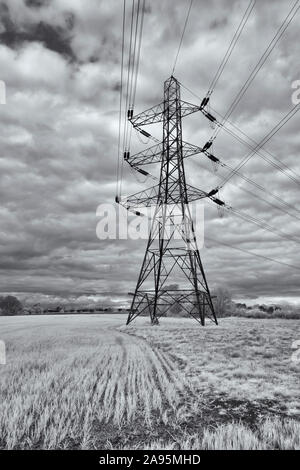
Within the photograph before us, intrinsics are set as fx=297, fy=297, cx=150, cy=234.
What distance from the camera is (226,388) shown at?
7832mm

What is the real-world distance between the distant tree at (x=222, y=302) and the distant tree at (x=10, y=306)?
253ft

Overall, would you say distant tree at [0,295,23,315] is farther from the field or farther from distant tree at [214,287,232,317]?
the field

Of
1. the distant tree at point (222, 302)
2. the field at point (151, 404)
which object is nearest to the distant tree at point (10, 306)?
the distant tree at point (222, 302)

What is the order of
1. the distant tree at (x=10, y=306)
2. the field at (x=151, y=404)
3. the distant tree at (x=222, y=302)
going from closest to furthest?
the field at (x=151, y=404)
the distant tree at (x=222, y=302)
the distant tree at (x=10, y=306)

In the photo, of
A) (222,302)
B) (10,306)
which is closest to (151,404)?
(222,302)

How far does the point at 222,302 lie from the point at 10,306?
80614 mm

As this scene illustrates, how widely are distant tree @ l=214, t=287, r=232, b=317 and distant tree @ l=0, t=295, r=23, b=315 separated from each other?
77.1m

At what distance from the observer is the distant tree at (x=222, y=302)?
82131 mm

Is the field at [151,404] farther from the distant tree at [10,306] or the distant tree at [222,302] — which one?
the distant tree at [10,306]

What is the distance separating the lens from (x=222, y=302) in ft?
281

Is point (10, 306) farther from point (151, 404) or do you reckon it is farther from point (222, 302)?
point (151, 404)
